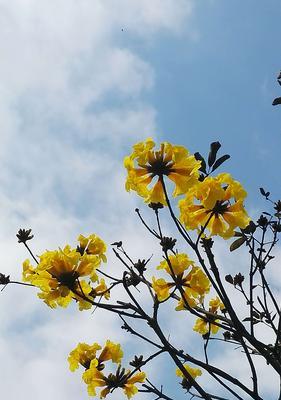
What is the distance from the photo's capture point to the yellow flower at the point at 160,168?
2797 mm

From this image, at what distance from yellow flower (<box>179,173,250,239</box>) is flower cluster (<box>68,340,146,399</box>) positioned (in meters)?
1.37

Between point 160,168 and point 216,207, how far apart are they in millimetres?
392

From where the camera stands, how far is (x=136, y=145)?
9.29 ft

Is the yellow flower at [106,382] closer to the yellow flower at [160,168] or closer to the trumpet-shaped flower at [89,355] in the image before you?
the trumpet-shaped flower at [89,355]

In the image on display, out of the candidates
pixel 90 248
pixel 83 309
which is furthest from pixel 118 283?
pixel 90 248

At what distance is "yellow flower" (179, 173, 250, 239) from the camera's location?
2738 millimetres

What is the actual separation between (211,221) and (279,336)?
1003 millimetres

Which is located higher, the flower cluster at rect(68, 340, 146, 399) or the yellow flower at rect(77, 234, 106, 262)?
the yellow flower at rect(77, 234, 106, 262)

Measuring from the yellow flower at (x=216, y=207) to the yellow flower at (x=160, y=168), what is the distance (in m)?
0.08

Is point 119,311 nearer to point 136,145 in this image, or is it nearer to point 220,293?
point 220,293

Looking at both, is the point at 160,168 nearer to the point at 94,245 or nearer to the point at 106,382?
the point at 94,245

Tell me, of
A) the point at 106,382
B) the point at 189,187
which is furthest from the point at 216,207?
the point at 106,382

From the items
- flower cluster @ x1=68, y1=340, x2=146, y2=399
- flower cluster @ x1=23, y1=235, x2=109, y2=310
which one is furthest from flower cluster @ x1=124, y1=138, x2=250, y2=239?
flower cluster @ x1=68, y1=340, x2=146, y2=399

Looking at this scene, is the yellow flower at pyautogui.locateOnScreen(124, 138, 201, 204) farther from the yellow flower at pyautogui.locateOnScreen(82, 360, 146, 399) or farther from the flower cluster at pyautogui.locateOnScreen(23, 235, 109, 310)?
the yellow flower at pyautogui.locateOnScreen(82, 360, 146, 399)
